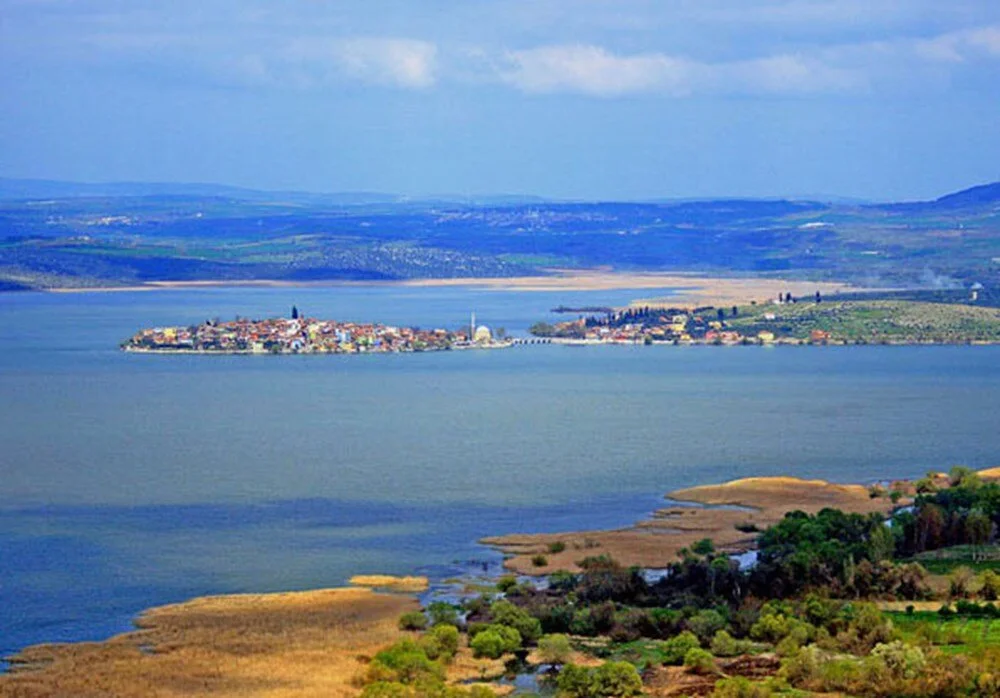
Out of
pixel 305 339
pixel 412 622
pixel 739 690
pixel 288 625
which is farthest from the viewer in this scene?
pixel 305 339

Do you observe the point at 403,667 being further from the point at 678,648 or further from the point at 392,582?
the point at 392,582

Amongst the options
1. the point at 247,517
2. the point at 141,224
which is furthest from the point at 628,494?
the point at 141,224

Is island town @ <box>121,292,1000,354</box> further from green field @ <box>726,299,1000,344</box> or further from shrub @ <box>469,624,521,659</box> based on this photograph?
shrub @ <box>469,624,521,659</box>

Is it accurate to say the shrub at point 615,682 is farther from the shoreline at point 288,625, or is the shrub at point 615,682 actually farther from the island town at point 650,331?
the island town at point 650,331

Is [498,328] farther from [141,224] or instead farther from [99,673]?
[141,224]

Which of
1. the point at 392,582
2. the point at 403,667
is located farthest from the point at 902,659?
the point at 392,582

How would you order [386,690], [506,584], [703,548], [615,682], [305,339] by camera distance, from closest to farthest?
[386,690], [615,682], [506,584], [703,548], [305,339]
